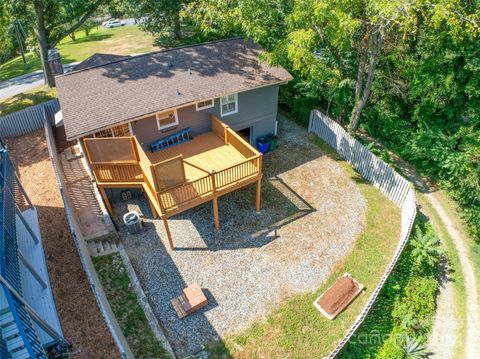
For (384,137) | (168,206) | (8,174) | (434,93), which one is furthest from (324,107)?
(8,174)

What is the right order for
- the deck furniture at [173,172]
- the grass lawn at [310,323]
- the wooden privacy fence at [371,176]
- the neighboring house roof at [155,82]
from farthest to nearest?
the neighboring house roof at [155,82]
the deck furniture at [173,172]
the wooden privacy fence at [371,176]
the grass lawn at [310,323]

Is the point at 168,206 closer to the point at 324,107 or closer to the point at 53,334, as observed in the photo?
the point at 53,334

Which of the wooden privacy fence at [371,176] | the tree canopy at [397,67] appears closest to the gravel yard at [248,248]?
the wooden privacy fence at [371,176]

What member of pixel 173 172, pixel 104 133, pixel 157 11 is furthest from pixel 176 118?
pixel 157 11

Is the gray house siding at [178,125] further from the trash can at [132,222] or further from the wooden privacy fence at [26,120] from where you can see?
the wooden privacy fence at [26,120]

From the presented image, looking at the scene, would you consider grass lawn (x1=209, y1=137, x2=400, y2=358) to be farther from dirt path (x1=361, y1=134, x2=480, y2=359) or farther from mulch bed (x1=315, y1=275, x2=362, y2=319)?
dirt path (x1=361, y1=134, x2=480, y2=359)
